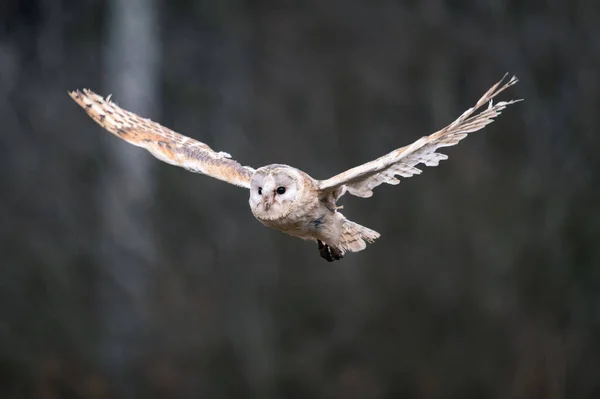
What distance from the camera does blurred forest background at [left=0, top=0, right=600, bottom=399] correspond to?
6.58m

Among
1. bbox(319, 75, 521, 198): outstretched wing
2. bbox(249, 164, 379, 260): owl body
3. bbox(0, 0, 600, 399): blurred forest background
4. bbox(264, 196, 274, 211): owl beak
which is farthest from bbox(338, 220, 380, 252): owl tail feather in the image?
bbox(0, 0, 600, 399): blurred forest background

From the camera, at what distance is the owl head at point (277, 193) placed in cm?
279

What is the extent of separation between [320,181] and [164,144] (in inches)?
34.1

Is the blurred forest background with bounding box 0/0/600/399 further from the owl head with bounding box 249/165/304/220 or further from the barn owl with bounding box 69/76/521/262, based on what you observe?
the owl head with bounding box 249/165/304/220

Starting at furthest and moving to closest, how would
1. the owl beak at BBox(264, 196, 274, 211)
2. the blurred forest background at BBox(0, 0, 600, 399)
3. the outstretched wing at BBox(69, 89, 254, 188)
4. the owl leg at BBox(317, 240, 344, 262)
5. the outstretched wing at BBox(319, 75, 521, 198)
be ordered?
the blurred forest background at BBox(0, 0, 600, 399), the owl leg at BBox(317, 240, 344, 262), the outstretched wing at BBox(69, 89, 254, 188), the owl beak at BBox(264, 196, 274, 211), the outstretched wing at BBox(319, 75, 521, 198)

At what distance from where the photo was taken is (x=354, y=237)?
3.30 m

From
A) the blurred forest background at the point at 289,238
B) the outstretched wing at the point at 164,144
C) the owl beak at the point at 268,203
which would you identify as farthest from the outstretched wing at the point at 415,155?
the blurred forest background at the point at 289,238

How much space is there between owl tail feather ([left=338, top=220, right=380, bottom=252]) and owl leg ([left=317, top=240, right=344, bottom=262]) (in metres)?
0.03

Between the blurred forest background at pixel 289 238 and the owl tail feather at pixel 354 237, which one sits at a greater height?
the blurred forest background at pixel 289 238

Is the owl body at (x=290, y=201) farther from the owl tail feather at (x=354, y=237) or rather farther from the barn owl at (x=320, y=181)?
the owl tail feather at (x=354, y=237)

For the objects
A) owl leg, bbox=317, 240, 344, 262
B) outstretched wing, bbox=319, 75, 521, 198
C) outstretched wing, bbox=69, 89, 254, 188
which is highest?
outstretched wing, bbox=69, 89, 254, 188

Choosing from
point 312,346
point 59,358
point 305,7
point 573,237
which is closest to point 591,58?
point 573,237

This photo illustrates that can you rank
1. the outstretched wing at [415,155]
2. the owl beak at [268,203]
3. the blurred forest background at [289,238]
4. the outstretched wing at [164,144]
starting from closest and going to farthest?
the outstretched wing at [415,155] < the owl beak at [268,203] < the outstretched wing at [164,144] < the blurred forest background at [289,238]

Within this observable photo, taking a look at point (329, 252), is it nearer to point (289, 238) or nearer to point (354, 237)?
point (354, 237)
